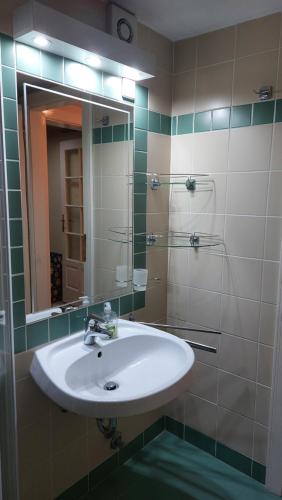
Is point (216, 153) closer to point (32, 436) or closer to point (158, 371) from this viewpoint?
point (158, 371)

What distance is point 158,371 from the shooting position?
1516 millimetres

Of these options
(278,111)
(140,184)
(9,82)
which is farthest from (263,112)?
(9,82)

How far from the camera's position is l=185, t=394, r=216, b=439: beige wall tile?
1.98 meters

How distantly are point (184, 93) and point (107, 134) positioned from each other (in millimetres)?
527

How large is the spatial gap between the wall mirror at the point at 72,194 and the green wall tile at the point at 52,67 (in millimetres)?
38

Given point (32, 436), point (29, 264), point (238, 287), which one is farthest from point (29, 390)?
point (238, 287)

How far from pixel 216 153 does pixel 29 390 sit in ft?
4.65

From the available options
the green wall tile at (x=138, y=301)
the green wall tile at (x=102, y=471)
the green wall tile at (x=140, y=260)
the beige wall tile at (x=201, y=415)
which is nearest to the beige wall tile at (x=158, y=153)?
the green wall tile at (x=140, y=260)

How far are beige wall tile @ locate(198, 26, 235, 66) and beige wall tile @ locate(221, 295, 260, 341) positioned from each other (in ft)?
3.97

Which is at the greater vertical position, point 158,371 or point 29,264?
point 29,264

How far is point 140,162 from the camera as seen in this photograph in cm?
182

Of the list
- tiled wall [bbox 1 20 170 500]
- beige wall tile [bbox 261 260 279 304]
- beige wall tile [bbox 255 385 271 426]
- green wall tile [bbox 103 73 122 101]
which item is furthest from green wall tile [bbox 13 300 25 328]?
beige wall tile [bbox 255 385 271 426]

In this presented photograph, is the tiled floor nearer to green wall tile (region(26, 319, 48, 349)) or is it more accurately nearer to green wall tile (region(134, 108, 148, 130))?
green wall tile (region(26, 319, 48, 349))

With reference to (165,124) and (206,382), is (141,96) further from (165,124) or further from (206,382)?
(206,382)
